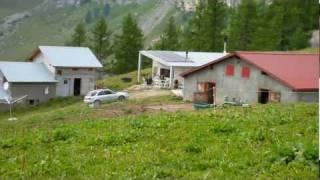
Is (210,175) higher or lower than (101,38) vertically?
lower

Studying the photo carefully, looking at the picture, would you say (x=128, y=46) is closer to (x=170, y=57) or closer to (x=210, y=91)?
(x=170, y=57)

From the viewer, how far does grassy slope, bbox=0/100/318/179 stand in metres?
11.9

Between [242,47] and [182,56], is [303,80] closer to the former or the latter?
[182,56]

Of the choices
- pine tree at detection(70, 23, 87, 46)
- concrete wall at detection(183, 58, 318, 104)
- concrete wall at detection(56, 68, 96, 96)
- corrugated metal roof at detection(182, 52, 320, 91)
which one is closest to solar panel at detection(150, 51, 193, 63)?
concrete wall at detection(56, 68, 96, 96)

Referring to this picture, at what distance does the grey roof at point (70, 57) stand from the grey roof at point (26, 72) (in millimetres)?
1864

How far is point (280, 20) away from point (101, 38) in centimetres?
3499

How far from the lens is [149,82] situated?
7388cm

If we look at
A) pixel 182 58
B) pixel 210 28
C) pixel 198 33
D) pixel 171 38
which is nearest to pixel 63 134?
pixel 182 58

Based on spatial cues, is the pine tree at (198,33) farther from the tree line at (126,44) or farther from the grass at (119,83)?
the grass at (119,83)

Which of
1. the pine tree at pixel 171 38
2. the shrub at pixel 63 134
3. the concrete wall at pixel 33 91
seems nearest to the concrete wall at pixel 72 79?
the concrete wall at pixel 33 91

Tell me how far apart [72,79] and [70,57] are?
3.42 m

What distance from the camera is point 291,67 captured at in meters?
48.7

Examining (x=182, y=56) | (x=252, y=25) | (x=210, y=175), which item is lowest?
(x=210, y=175)

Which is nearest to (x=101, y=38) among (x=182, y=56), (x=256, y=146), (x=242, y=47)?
(x=242, y=47)
